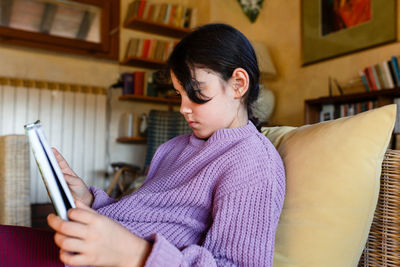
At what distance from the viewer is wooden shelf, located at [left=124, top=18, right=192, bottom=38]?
3473 millimetres

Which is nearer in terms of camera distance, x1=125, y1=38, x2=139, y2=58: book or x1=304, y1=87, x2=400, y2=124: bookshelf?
x1=304, y1=87, x2=400, y2=124: bookshelf

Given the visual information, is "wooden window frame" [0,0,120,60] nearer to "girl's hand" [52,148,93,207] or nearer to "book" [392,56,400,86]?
"book" [392,56,400,86]

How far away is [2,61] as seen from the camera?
3100mm

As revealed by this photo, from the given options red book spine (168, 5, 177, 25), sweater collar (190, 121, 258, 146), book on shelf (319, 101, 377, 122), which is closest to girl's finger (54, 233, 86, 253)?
sweater collar (190, 121, 258, 146)

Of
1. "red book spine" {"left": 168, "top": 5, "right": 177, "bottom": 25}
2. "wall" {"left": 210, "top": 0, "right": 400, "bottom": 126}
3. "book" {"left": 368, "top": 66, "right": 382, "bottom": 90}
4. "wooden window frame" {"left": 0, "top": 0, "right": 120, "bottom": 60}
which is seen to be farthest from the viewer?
"red book spine" {"left": 168, "top": 5, "right": 177, "bottom": 25}

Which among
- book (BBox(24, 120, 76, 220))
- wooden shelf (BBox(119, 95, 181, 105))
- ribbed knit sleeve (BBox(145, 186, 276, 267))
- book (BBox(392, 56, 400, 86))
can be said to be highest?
book (BBox(392, 56, 400, 86))

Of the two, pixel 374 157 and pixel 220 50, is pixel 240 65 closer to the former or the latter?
pixel 220 50

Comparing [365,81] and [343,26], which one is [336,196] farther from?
[343,26]

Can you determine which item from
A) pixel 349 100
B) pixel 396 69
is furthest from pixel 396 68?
pixel 349 100

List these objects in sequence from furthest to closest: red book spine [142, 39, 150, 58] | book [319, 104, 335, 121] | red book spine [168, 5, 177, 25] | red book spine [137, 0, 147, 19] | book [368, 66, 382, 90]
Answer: red book spine [168, 5, 177, 25] → red book spine [142, 39, 150, 58] → red book spine [137, 0, 147, 19] → book [319, 104, 335, 121] → book [368, 66, 382, 90]

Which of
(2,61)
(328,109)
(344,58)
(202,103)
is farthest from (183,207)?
(2,61)

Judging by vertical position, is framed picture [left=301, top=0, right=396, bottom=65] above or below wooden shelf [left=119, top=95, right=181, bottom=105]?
above

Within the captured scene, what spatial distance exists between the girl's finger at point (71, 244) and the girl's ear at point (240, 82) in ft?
1.69

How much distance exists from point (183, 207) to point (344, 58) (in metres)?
2.35
